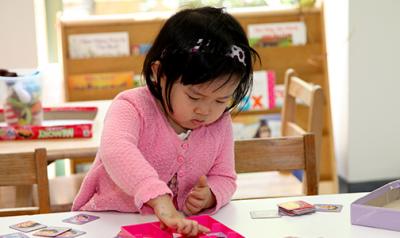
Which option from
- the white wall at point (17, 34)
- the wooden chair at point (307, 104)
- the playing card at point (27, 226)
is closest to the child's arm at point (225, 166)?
the playing card at point (27, 226)

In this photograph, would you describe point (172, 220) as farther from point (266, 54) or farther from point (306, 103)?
point (266, 54)

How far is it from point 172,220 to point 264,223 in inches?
8.4

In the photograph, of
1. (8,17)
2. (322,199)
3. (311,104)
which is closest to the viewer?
(322,199)

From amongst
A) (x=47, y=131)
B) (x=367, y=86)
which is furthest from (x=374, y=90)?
(x=47, y=131)

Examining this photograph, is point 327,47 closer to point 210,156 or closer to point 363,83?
point 363,83

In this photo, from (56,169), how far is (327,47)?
5.59ft

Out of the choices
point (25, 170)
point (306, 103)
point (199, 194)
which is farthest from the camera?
point (306, 103)

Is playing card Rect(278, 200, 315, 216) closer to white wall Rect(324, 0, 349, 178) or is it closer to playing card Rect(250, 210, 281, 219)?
playing card Rect(250, 210, 281, 219)

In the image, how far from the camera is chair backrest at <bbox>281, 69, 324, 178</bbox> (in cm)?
238

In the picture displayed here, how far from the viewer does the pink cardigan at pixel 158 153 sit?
4.36ft

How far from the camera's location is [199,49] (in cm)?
122

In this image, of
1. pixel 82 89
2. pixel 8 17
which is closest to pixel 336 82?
pixel 82 89

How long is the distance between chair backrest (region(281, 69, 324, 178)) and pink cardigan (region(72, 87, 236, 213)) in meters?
0.87

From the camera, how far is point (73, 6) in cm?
379
